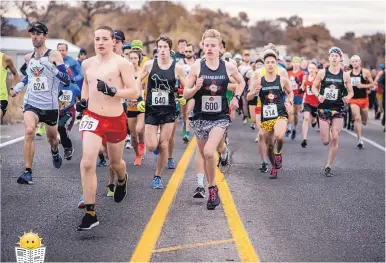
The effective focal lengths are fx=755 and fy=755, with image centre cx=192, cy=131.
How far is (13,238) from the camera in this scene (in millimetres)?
6941

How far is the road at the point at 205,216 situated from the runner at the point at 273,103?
0.50m

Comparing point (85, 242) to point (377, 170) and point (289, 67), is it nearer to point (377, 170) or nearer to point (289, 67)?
point (377, 170)

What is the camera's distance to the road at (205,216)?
670 cm

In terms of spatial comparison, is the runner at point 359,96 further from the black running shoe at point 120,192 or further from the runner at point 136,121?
the black running shoe at point 120,192

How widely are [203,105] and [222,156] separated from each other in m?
3.31

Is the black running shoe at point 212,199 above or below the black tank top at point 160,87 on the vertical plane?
below

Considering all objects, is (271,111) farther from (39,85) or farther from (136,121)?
(39,85)

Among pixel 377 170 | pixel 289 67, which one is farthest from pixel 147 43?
pixel 377 170

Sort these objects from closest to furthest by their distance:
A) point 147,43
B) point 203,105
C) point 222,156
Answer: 1. point 203,105
2. point 222,156
3. point 147,43

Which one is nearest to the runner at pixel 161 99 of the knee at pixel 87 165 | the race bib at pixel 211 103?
the race bib at pixel 211 103

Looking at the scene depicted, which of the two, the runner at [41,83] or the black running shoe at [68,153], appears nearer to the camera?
the runner at [41,83]

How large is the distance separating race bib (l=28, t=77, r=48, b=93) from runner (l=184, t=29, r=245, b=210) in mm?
2412

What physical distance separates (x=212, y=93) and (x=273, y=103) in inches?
111

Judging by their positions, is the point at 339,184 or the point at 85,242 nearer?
the point at 85,242
